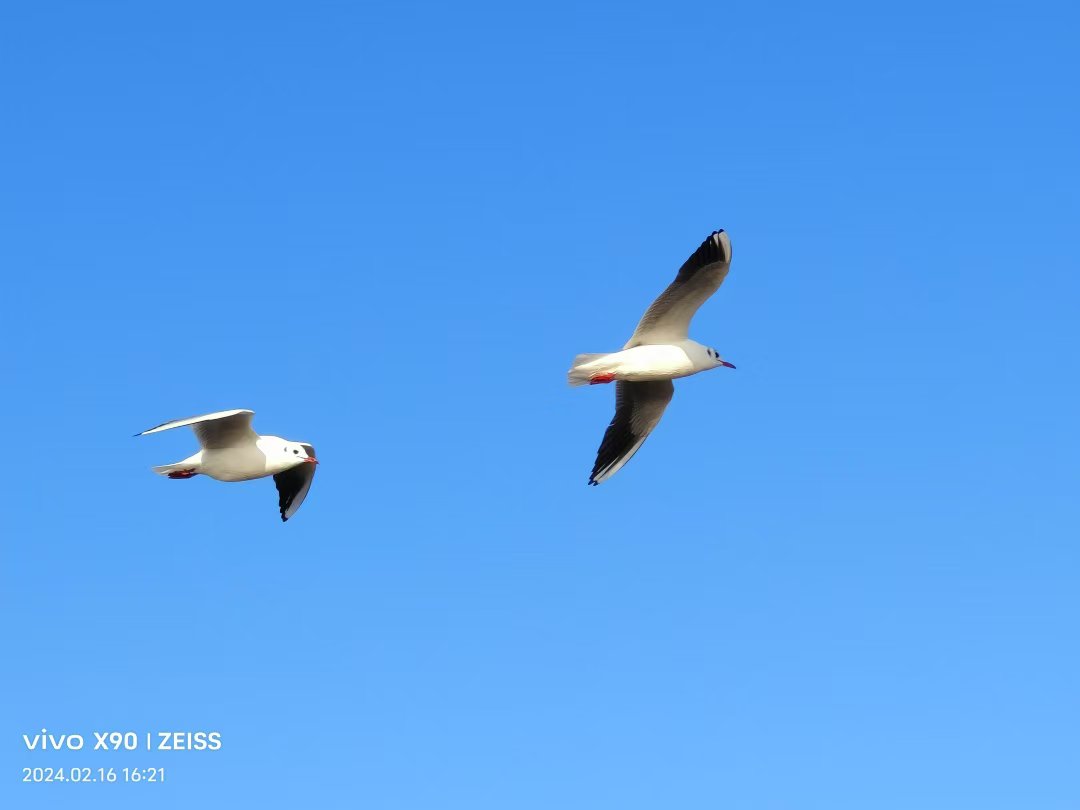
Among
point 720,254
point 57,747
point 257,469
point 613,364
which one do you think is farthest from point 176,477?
point 720,254

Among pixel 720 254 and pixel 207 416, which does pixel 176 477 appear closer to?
pixel 207 416

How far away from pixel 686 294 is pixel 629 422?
213cm

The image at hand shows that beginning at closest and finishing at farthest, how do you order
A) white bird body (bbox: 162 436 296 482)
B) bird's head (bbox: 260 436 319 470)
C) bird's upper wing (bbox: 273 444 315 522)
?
Answer: white bird body (bbox: 162 436 296 482)
bird's head (bbox: 260 436 319 470)
bird's upper wing (bbox: 273 444 315 522)

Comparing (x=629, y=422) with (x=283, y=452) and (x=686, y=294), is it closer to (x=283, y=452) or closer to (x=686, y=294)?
(x=686, y=294)

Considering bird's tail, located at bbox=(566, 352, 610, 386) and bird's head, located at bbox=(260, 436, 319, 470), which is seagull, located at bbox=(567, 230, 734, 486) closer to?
bird's tail, located at bbox=(566, 352, 610, 386)

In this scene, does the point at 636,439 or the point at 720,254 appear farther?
the point at 636,439

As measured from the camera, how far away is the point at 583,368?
17.8m

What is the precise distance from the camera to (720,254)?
17.7m

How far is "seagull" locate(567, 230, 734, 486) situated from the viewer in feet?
58.3

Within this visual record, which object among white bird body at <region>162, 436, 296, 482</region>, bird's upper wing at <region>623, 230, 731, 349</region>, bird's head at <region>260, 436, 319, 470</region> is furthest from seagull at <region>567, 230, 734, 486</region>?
white bird body at <region>162, 436, 296, 482</region>

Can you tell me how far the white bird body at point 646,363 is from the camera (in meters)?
17.8

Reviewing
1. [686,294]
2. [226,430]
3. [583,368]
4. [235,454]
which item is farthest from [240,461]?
[686,294]

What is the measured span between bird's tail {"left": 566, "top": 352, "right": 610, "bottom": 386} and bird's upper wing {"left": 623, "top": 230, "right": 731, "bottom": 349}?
0.73 meters

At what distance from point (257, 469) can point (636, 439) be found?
4.57 metres
